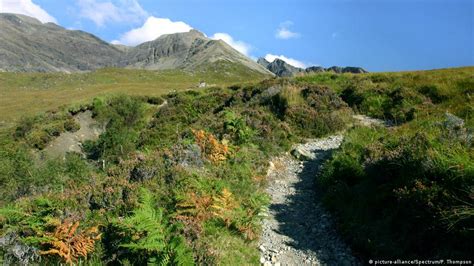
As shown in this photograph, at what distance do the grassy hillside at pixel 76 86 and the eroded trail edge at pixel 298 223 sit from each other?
29925 millimetres

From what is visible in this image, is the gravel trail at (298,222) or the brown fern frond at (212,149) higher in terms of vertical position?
the brown fern frond at (212,149)

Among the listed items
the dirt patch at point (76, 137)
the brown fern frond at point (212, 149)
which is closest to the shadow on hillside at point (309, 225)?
the brown fern frond at point (212, 149)

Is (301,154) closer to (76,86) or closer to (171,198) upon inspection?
(171,198)

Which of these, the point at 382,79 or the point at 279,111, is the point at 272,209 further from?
the point at 382,79

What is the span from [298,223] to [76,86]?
99637 mm

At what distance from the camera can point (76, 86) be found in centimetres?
9806

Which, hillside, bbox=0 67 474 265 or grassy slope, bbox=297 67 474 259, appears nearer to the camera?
grassy slope, bbox=297 67 474 259

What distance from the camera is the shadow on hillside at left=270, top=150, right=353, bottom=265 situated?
7.83m

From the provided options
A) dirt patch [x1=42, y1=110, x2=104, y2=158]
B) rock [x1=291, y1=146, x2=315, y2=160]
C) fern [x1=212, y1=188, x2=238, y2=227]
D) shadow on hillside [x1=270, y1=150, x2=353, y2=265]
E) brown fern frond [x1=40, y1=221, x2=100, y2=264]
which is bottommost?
dirt patch [x1=42, y1=110, x2=104, y2=158]

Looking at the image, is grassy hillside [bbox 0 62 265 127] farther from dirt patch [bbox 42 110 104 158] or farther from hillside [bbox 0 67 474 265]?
hillside [bbox 0 67 474 265]

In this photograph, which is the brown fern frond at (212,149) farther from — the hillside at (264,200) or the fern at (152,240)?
the fern at (152,240)

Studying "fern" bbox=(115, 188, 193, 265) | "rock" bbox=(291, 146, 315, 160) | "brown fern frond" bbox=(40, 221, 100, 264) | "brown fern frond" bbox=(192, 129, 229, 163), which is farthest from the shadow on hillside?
"brown fern frond" bbox=(40, 221, 100, 264)

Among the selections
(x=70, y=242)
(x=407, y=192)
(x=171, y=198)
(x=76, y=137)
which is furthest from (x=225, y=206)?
(x=76, y=137)

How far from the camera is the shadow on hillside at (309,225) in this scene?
7.83 m
